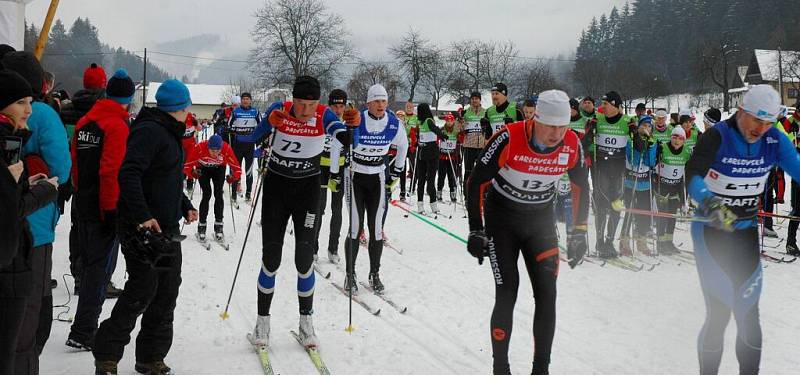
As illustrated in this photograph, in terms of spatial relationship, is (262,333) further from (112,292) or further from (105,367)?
(112,292)

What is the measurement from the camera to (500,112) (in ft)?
36.0

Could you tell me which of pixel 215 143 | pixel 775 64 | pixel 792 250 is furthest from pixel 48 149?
pixel 775 64

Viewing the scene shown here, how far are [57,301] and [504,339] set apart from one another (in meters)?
4.89

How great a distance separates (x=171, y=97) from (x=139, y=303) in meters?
1.45

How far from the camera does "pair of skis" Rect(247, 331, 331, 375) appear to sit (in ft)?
14.8

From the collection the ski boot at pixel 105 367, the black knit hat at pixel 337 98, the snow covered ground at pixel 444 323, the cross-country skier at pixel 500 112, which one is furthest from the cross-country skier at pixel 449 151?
the ski boot at pixel 105 367

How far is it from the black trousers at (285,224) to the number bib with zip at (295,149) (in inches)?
3.0

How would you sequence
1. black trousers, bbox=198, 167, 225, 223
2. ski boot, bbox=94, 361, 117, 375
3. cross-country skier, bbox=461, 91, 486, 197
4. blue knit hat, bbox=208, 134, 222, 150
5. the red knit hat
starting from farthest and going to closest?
cross-country skier, bbox=461, 91, 486, 197
blue knit hat, bbox=208, 134, 222, 150
black trousers, bbox=198, 167, 225, 223
the red knit hat
ski boot, bbox=94, 361, 117, 375

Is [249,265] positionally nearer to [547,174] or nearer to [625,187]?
[547,174]

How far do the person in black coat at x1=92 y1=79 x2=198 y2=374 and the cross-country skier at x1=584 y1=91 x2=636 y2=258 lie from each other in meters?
6.91

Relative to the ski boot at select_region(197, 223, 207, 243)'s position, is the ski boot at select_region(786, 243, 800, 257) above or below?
below

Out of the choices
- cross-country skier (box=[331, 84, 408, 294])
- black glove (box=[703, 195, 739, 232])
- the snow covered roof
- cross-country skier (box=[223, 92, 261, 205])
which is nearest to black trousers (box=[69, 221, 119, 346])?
cross-country skier (box=[331, 84, 408, 294])

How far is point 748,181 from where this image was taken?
4.20 m

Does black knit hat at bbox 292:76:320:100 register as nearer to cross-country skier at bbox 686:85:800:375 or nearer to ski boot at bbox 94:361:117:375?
ski boot at bbox 94:361:117:375
